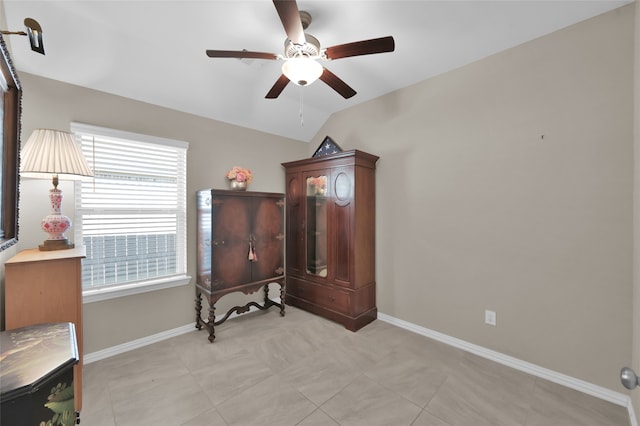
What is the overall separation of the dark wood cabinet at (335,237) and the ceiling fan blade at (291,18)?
140 cm

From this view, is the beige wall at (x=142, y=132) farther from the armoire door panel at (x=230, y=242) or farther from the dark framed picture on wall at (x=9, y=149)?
the dark framed picture on wall at (x=9, y=149)

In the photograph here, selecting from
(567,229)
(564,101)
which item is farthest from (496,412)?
(564,101)

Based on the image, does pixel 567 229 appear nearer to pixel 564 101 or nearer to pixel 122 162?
pixel 564 101

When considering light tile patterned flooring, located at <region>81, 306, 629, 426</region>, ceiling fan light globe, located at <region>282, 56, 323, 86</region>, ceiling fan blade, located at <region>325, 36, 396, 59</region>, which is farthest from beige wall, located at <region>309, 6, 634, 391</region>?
ceiling fan light globe, located at <region>282, 56, 323, 86</region>

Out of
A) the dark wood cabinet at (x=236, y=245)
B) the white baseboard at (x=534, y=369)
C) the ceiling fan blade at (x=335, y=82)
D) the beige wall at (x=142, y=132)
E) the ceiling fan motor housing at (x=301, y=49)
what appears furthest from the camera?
the dark wood cabinet at (x=236, y=245)

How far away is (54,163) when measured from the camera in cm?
170

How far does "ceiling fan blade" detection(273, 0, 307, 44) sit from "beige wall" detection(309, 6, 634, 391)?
5.57 ft

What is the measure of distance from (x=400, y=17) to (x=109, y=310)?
11.3 ft

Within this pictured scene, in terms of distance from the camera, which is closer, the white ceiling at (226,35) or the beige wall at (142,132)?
the white ceiling at (226,35)

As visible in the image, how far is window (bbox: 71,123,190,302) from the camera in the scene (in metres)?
2.28

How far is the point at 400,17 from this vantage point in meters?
1.97

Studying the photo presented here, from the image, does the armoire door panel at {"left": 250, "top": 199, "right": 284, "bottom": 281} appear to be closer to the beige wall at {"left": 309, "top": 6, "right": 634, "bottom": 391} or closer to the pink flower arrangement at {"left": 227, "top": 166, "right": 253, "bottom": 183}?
the pink flower arrangement at {"left": 227, "top": 166, "right": 253, "bottom": 183}

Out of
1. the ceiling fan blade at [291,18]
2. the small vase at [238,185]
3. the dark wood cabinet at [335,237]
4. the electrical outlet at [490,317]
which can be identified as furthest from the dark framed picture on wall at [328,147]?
the electrical outlet at [490,317]

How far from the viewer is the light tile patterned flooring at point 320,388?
1633 mm
